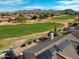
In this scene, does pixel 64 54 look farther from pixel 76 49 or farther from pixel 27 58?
pixel 27 58

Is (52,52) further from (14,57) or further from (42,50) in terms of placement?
(14,57)

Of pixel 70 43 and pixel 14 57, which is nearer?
pixel 70 43

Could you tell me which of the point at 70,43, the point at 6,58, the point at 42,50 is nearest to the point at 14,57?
the point at 6,58

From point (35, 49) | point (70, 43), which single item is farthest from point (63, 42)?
point (35, 49)

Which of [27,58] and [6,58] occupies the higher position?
[27,58]

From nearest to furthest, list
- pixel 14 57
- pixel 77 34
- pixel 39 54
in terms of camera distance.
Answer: pixel 39 54, pixel 14 57, pixel 77 34

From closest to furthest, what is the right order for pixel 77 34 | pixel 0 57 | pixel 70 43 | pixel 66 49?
pixel 66 49 → pixel 70 43 → pixel 77 34 → pixel 0 57

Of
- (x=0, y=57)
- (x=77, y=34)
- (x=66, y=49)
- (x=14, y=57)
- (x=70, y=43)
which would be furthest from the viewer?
(x=0, y=57)

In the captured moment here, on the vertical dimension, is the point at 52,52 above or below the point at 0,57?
above

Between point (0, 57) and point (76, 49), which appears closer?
point (76, 49)
